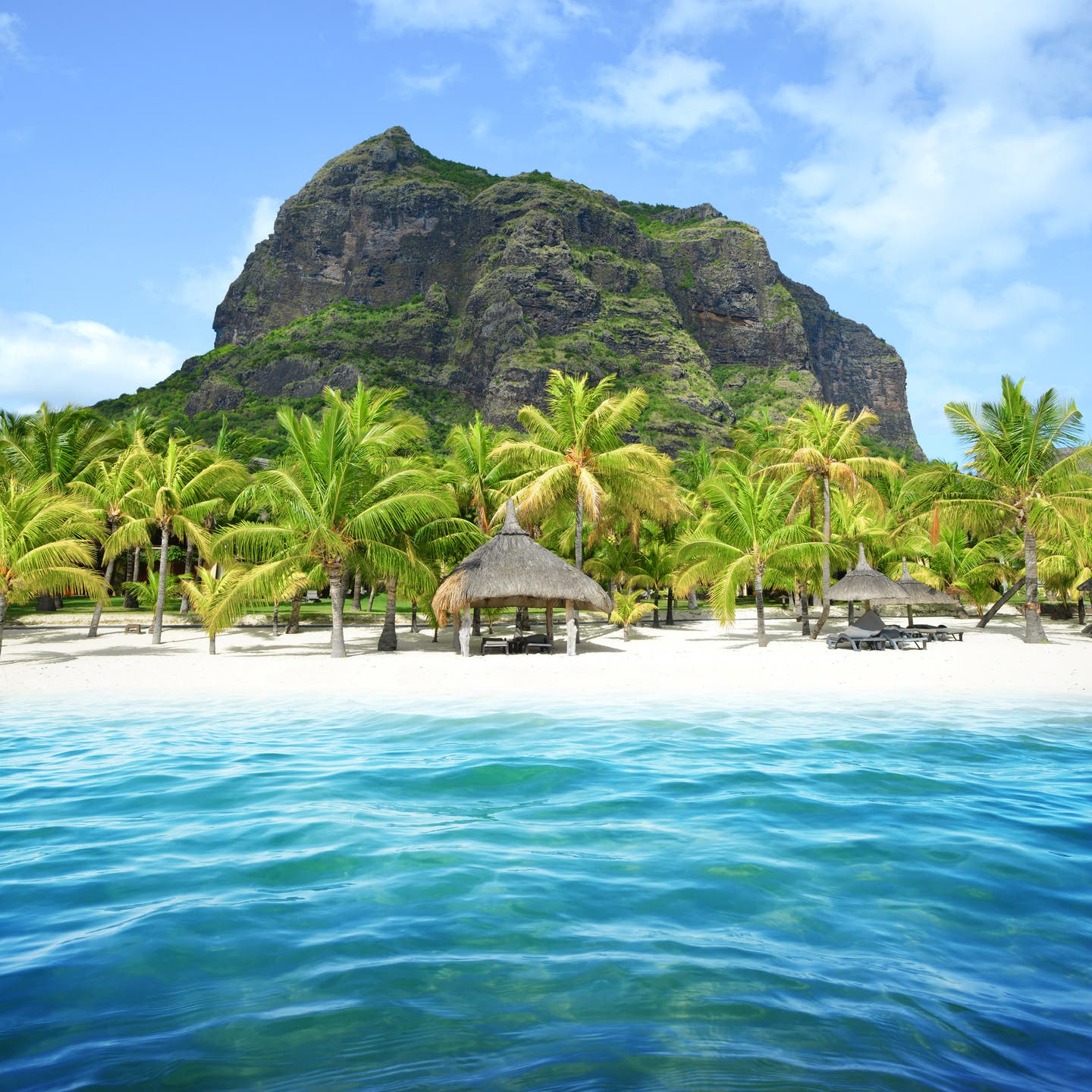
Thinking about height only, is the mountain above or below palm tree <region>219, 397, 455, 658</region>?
above

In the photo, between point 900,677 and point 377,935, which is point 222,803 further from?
point 900,677

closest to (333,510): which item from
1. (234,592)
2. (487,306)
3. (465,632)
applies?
(234,592)

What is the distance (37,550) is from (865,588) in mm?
21539

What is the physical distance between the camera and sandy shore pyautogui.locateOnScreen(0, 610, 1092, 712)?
40.8 feet

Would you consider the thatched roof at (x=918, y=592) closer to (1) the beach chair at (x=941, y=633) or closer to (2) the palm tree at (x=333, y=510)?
(1) the beach chair at (x=941, y=633)

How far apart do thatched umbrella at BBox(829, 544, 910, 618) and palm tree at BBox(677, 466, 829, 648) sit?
149 centimetres

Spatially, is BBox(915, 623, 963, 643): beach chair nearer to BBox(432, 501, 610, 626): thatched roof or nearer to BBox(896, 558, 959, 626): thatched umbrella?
BBox(896, 558, 959, 626): thatched umbrella

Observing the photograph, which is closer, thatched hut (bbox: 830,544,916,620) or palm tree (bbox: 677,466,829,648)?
palm tree (bbox: 677,466,829,648)

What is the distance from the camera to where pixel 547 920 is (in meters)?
4.05

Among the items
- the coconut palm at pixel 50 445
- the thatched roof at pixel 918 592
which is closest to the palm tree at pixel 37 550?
the coconut palm at pixel 50 445

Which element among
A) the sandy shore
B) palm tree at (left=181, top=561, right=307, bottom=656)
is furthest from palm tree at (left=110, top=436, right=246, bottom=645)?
the sandy shore

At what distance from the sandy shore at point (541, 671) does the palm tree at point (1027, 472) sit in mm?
3357

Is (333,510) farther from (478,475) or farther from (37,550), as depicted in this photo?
(478,475)

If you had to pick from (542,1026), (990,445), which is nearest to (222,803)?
(542,1026)
